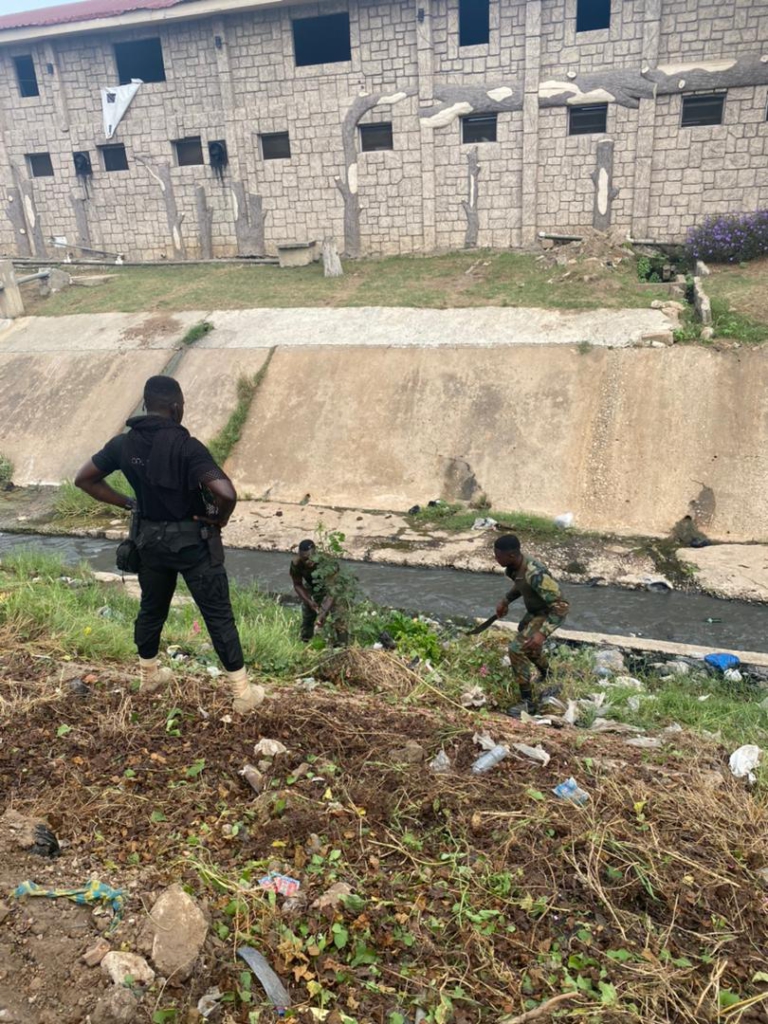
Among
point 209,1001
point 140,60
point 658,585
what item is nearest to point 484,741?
point 209,1001

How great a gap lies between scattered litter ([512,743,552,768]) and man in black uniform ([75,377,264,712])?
55.0 inches

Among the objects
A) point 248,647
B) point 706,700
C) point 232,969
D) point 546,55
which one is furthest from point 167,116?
point 232,969

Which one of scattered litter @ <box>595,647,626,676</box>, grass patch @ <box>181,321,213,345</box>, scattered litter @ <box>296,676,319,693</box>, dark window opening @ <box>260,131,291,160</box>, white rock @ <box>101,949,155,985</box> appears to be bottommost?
scattered litter @ <box>595,647,626,676</box>

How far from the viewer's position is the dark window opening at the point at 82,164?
17.2 metres

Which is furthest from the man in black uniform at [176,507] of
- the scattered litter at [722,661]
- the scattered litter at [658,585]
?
Result: the scattered litter at [658,585]

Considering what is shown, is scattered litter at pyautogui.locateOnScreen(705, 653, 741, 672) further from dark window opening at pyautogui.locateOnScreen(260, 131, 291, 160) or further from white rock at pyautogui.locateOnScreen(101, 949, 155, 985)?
dark window opening at pyautogui.locateOnScreen(260, 131, 291, 160)

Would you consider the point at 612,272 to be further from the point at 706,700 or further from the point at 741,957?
the point at 741,957

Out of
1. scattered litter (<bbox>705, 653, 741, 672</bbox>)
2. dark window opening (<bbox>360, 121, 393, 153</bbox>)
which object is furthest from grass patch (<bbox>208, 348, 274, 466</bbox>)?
dark window opening (<bbox>360, 121, 393, 153</bbox>)

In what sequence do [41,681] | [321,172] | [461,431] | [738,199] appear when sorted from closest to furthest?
[41,681]
[461,431]
[738,199]
[321,172]

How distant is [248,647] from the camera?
4.70 m

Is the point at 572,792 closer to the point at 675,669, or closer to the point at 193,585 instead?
the point at 193,585

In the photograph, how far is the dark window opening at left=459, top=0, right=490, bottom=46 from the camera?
14.2 meters

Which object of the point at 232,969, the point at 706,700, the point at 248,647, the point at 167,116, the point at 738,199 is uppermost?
the point at 167,116

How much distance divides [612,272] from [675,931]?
40.3ft
